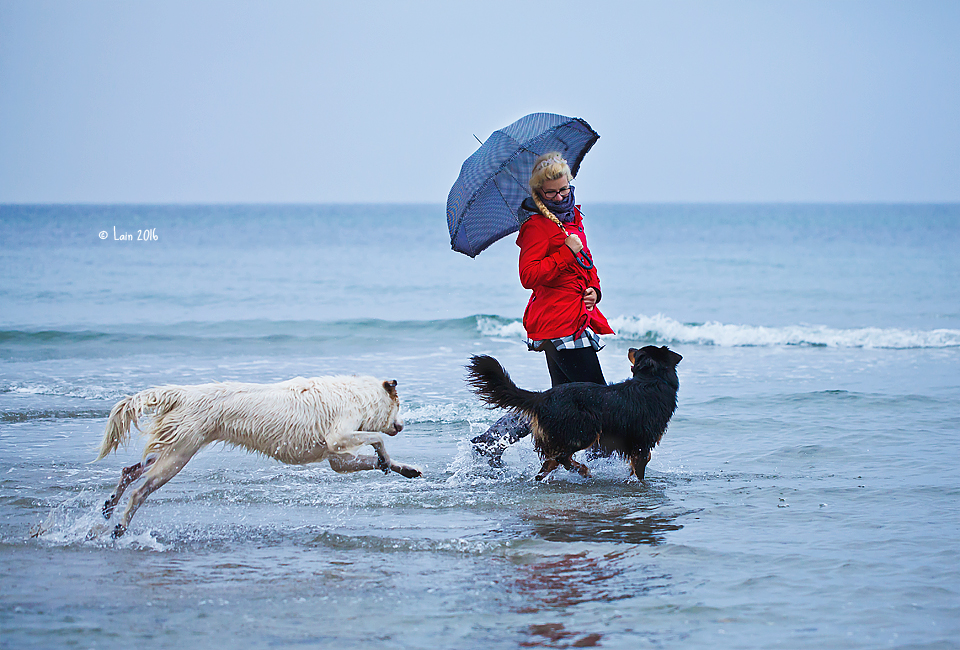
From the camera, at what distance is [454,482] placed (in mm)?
6301

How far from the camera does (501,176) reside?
576 centimetres

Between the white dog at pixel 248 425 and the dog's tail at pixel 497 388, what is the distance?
0.75m

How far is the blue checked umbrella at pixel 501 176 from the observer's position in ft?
18.8

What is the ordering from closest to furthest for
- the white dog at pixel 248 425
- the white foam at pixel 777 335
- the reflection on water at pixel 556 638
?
the reflection on water at pixel 556 638 → the white dog at pixel 248 425 → the white foam at pixel 777 335

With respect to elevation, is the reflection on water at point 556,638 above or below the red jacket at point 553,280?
below

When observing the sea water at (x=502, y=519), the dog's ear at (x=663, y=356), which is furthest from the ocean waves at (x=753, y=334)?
the dog's ear at (x=663, y=356)

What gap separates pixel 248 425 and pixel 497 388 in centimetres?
161

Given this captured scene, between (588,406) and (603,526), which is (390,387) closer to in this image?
(588,406)

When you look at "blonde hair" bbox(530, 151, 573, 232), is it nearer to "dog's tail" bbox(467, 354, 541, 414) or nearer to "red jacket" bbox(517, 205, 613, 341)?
"red jacket" bbox(517, 205, 613, 341)

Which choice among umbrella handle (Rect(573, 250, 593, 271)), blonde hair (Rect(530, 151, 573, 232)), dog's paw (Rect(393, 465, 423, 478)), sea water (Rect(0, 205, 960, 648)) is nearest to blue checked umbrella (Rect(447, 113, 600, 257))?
blonde hair (Rect(530, 151, 573, 232))

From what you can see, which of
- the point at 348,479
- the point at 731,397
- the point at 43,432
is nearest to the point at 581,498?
the point at 348,479

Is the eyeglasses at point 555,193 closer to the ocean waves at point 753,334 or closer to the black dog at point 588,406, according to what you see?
the black dog at point 588,406

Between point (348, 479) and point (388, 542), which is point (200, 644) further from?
point (348, 479)

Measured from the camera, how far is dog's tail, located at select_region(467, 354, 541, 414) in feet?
18.2
